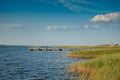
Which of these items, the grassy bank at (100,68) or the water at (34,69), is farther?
the water at (34,69)

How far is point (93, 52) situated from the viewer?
215 feet

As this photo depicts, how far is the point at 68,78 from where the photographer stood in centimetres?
2867

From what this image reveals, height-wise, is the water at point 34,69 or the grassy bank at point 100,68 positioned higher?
the grassy bank at point 100,68

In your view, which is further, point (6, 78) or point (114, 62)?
point (6, 78)

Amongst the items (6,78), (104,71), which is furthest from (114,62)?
(6,78)

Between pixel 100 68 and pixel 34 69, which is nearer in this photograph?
pixel 100 68

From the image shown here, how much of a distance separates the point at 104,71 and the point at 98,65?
843 cm

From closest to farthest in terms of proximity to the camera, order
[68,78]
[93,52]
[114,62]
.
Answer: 1. [114,62]
2. [68,78]
3. [93,52]

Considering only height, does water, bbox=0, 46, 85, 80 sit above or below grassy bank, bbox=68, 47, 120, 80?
below

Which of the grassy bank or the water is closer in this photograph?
the grassy bank

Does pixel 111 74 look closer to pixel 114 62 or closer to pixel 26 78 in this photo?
pixel 114 62

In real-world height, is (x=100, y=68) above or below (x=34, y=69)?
above

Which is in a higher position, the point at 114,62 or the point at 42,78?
the point at 114,62

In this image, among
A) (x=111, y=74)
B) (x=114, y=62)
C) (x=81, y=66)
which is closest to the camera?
(x=111, y=74)
